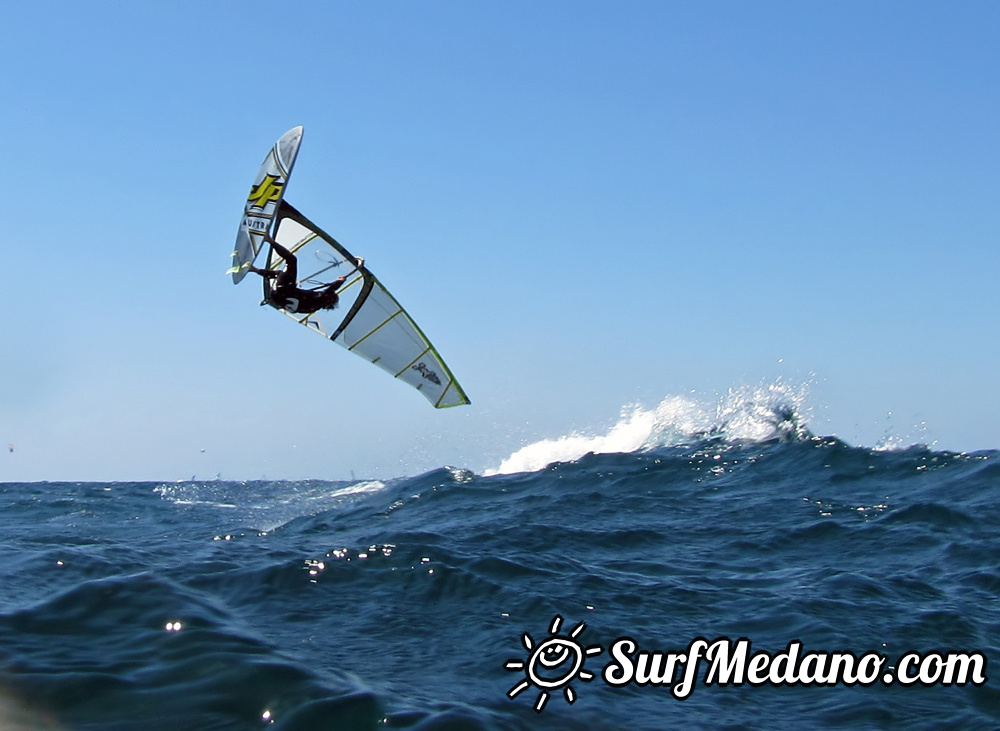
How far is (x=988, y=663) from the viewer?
613cm

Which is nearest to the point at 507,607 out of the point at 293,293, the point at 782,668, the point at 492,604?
the point at 492,604

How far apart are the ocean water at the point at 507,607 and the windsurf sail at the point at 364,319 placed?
2.93 metres

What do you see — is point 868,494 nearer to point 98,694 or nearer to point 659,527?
point 659,527

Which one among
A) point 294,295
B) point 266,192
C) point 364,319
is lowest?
point 294,295

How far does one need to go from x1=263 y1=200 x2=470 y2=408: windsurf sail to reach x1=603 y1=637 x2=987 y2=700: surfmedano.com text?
9.55 m

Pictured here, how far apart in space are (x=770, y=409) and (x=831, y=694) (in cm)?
1558

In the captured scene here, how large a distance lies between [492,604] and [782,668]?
247 cm

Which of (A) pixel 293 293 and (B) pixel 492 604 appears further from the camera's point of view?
(A) pixel 293 293

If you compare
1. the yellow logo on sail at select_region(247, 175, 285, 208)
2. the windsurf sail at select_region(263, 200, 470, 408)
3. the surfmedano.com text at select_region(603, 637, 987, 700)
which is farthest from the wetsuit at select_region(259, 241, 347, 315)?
the surfmedano.com text at select_region(603, 637, 987, 700)

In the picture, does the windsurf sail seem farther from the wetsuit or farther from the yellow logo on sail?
the wetsuit

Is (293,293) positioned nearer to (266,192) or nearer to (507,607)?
(266,192)

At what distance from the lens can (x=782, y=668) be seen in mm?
6129

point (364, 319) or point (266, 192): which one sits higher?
point (266, 192)

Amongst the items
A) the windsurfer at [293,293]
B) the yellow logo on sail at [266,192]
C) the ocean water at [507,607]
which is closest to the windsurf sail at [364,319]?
the yellow logo on sail at [266,192]
